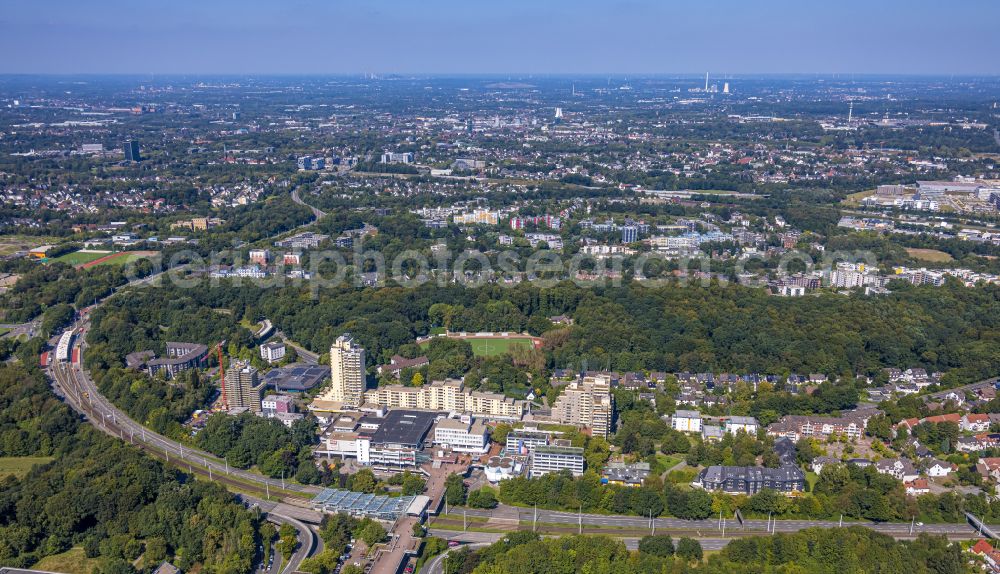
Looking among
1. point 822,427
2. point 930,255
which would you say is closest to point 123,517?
point 822,427

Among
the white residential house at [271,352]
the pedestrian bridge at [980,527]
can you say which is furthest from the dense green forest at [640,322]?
the pedestrian bridge at [980,527]

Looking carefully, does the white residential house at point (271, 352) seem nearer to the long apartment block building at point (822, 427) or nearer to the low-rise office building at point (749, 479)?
the low-rise office building at point (749, 479)

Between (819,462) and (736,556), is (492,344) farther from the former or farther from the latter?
(736,556)

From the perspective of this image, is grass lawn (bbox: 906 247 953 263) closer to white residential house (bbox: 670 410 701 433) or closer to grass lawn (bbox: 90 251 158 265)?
white residential house (bbox: 670 410 701 433)

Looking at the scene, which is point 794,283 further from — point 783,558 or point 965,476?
point 783,558

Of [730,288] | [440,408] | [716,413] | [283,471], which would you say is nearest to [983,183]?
[730,288]
